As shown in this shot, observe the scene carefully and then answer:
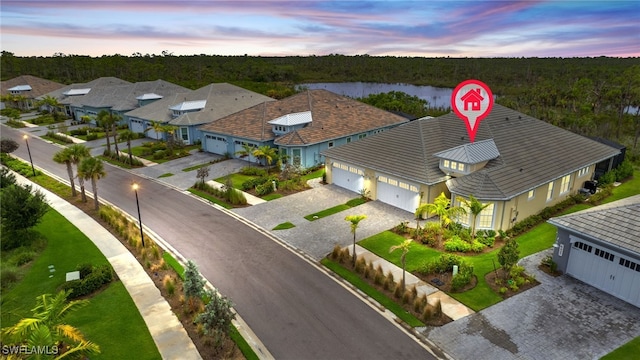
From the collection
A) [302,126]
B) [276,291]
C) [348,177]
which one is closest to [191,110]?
[302,126]

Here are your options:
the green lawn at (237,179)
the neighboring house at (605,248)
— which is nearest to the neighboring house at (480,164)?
the neighboring house at (605,248)

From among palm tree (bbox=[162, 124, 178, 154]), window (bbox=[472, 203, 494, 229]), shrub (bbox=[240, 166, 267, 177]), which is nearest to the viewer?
window (bbox=[472, 203, 494, 229])

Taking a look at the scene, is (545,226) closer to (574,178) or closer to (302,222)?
(574,178)

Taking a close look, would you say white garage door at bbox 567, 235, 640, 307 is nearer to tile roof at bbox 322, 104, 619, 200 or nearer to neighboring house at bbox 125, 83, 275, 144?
tile roof at bbox 322, 104, 619, 200

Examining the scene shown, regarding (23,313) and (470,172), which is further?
(470,172)

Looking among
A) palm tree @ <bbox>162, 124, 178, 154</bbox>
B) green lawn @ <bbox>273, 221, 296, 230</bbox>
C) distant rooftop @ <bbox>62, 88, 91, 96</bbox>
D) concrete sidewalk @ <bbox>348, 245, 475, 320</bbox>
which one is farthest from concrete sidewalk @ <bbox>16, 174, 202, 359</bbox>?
distant rooftop @ <bbox>62, 88, 91, 96</bbox>

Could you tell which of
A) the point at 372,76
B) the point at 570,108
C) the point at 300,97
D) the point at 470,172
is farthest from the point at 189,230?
the point at 372,76

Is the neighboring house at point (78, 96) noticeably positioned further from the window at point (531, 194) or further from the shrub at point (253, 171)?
the window at point (531, 194)
